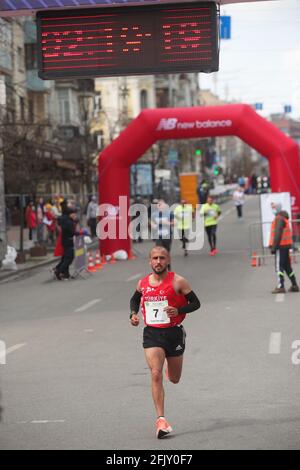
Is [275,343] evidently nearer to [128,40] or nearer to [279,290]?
[128,40]

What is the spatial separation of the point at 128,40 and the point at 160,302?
3.18m

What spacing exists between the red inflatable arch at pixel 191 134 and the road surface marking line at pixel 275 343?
59.9ft

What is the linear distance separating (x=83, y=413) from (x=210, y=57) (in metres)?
3.77

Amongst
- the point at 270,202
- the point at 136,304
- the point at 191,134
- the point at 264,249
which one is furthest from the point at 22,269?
the point at 136,304

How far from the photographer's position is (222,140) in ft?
588

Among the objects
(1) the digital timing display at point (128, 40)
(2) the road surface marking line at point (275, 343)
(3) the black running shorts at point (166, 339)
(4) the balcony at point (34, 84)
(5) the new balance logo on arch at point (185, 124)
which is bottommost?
(2) the road surface marking line at point (275, 343)

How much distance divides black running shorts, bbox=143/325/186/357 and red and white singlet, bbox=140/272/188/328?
5cm

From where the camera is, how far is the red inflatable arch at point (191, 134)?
108ft

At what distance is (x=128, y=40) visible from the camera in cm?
1101

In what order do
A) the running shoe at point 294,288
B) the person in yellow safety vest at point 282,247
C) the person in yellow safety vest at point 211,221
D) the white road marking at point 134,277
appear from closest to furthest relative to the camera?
the person in yellow safety vest at point 282,247 → the running shoe at point 294,288 → the white road marking at point 134,277 → the person in yellow safety vest at point 211,221

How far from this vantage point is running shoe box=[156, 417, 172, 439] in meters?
8.63

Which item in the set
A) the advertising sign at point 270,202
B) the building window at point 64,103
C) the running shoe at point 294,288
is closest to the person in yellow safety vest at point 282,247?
the running shoe at point 294,288

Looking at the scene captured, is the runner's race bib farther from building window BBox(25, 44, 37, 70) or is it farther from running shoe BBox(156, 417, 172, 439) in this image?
building window BBox(25, 44, 37, 70)

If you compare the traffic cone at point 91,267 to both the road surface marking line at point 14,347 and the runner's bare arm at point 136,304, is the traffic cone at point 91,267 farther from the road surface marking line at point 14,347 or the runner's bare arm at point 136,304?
the runner's bare arm at point 136,304
